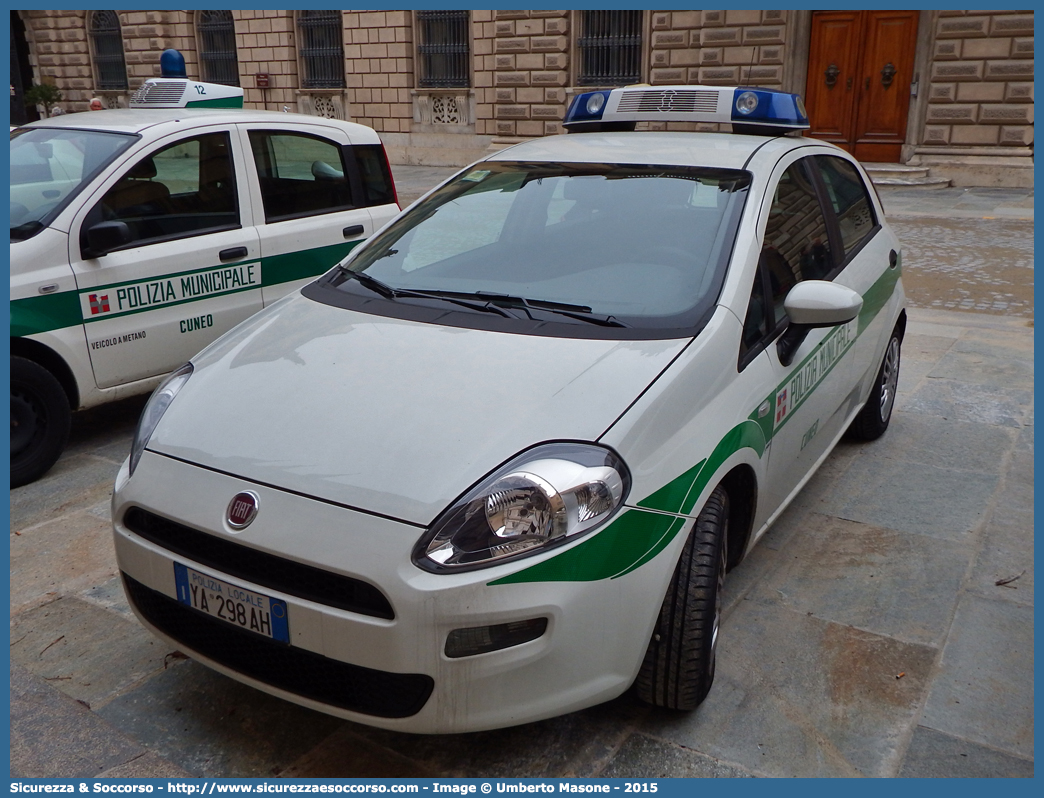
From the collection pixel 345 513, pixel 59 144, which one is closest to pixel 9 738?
pixel 345 513

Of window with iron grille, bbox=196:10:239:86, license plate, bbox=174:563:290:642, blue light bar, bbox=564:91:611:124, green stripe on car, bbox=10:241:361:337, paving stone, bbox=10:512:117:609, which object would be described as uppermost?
window with iron grille, bbox=196:10:239:86

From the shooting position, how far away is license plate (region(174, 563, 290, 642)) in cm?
229

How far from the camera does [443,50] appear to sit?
66.7ft

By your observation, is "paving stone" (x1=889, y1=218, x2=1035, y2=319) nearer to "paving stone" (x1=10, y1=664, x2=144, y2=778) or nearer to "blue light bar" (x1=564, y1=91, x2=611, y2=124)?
"blue light bar" (x1=564, y1=91, x2=611, y2=124)

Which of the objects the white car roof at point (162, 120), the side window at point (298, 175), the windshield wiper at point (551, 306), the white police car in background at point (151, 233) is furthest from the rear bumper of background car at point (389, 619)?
the side window at point (298, 175)

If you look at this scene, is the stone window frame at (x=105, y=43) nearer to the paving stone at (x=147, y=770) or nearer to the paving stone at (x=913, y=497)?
the paving stone at (x=913, y=497)

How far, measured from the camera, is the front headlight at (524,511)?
7.22ft

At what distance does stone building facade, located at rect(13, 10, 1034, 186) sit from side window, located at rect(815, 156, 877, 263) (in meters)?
10.7

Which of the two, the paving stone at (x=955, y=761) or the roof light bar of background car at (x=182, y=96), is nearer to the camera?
the paving stone at (x=955, y=761)

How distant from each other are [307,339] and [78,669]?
125 cm

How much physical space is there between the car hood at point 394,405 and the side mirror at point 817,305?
53 centimetres

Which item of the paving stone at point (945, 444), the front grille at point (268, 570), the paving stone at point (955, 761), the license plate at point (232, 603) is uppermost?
the front grille at point (268, 570)

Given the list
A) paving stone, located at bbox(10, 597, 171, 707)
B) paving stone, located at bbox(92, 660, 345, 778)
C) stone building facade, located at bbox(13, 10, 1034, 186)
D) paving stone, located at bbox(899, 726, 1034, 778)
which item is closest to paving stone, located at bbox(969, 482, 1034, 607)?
paving stone, located at bbox(899, 726, 1034, 778)

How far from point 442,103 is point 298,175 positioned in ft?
51.4
